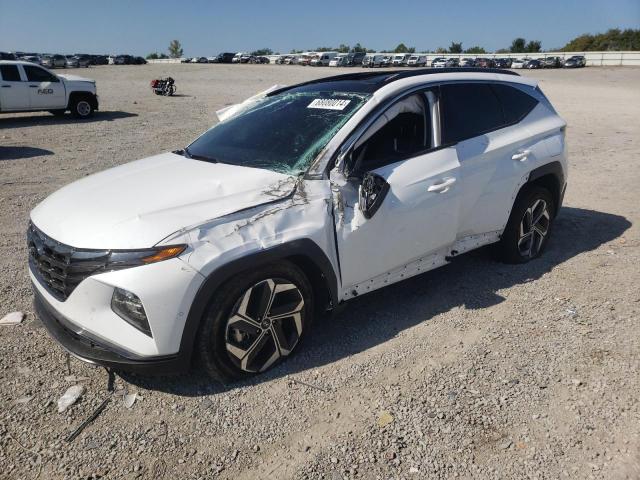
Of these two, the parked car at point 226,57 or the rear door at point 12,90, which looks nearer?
the rear door at point 12,90

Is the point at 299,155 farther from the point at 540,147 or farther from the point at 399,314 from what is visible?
the point at 540,147

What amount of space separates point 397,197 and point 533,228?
2.03m

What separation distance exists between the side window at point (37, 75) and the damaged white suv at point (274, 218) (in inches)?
526

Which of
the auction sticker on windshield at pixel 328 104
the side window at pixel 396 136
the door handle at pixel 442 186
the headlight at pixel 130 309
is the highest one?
the auction sticker on windshield at pixel 328 104

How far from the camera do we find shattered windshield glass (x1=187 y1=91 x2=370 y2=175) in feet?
11.2

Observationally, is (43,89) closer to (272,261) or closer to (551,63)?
(272,261)

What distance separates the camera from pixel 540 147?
183 inches

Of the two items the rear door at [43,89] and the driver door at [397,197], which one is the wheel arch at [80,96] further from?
the driver door at [397,197]

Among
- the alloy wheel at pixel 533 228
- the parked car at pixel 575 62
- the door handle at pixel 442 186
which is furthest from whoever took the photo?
the parked car at pixel 575 62

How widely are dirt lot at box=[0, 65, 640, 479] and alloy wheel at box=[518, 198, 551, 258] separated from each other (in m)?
0.17

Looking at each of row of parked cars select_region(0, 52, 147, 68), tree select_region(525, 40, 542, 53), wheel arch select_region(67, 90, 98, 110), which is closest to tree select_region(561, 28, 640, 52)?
tree select_region(525, 40, 542, 53)

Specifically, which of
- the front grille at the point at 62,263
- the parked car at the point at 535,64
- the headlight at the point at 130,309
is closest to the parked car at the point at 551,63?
the parked car at the point at 535,64

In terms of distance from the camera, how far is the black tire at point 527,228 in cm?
459

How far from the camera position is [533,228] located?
484 centimetres
